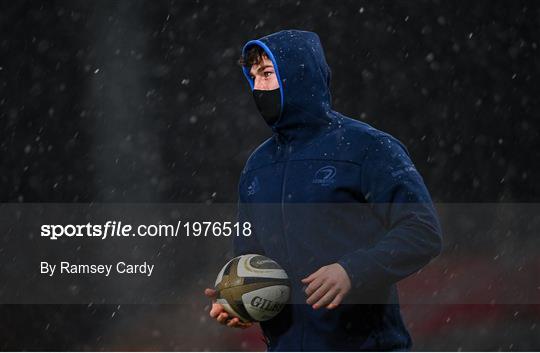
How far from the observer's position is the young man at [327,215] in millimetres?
3727

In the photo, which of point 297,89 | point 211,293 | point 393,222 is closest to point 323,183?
point 393,222

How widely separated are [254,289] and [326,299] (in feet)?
1.71

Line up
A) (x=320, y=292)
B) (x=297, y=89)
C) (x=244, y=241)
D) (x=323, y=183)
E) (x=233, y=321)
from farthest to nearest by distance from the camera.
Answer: (x=244, y=241), (x=297, y=89), (x=233, y=321), (x=323, y=183), (x=320, y=292)

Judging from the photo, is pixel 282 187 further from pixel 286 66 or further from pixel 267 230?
pixel 286 66

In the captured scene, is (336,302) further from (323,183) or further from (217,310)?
(217,310)

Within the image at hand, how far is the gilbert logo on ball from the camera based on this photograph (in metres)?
3.93

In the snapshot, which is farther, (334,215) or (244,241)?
(244,241)

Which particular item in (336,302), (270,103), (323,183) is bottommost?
(336,302)

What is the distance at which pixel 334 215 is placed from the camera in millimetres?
3898

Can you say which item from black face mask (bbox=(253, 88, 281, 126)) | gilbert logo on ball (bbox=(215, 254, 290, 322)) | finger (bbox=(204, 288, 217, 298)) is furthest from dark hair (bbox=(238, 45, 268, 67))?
finger (bbox=(204, 288, 217, 298))

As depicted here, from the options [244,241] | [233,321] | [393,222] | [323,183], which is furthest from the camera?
[244,241]

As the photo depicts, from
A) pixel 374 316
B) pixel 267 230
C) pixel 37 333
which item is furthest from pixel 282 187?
pixel 37 333

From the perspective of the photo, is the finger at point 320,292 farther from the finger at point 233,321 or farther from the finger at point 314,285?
the finger at point 233,321

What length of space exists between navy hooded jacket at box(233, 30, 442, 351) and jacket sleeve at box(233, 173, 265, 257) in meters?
0.02
